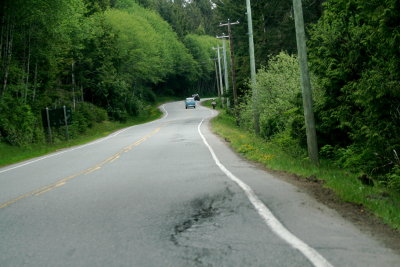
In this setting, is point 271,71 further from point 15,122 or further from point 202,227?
point 202,227

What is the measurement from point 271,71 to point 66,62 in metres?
22.1

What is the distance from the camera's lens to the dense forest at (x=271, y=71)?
34.2 feet

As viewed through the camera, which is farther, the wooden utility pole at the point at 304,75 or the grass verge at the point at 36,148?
the grass verge at the point at 36,148

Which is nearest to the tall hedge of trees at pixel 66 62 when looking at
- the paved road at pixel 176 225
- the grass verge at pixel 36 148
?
the grass verge at pixel 36 148

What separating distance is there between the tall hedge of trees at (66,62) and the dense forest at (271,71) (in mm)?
93

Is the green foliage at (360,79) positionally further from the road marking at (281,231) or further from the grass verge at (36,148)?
the grass verge at (36,148)

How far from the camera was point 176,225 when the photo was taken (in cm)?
628

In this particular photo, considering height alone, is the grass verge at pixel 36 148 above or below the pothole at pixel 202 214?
below

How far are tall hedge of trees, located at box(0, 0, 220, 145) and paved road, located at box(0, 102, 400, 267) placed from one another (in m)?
17.6

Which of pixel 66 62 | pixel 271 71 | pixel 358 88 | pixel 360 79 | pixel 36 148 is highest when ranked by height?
pixel 66 62

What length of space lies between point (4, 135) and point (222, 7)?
35832mm

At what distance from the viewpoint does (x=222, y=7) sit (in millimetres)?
55344

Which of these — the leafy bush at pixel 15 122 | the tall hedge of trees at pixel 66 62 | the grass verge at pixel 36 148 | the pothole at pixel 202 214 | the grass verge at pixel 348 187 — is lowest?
the grass verge at pixel 36 148

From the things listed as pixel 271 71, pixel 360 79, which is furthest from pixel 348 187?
pixel 271 71
